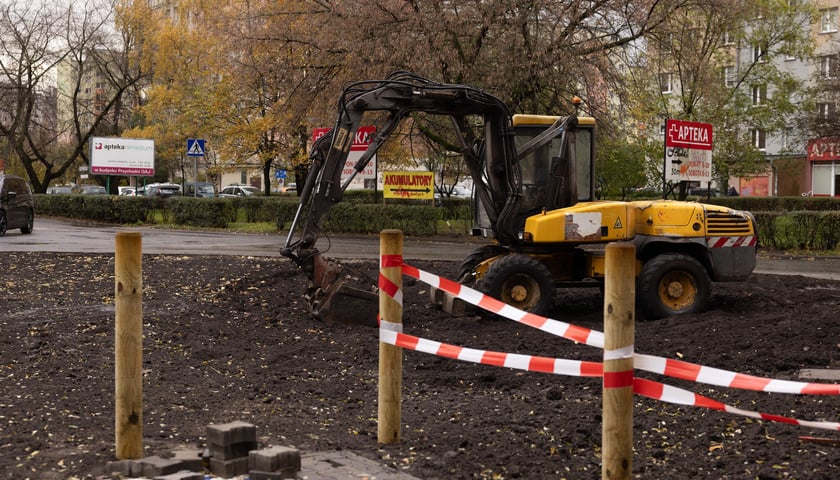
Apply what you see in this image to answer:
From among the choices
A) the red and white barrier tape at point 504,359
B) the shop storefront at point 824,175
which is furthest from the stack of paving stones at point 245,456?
the shop storefront at point 824,175

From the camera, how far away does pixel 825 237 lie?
2525 cm

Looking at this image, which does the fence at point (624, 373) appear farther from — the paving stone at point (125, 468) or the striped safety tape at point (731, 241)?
the striped safety tape at point (731, 241)

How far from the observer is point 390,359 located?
5977 mm

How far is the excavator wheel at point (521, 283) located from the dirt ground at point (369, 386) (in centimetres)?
54

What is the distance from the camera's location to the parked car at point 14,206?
27.4 metres

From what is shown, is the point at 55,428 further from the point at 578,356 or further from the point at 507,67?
the point at 507,67

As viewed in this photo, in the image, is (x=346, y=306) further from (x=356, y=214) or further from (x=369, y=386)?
(x=356, y=214)

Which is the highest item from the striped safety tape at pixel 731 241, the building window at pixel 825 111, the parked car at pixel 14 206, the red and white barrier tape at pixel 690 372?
the building window at pixel 825 111

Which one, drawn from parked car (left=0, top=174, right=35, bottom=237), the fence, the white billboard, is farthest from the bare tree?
the fence

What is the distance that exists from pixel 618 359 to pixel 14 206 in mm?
26596

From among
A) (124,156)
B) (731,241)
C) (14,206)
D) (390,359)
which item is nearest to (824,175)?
(124,156)

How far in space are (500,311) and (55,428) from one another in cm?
290

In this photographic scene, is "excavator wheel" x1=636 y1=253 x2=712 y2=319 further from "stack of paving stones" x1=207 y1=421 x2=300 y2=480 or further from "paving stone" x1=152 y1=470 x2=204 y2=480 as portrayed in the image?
"paving stone" x1=152 y1=470 x2=204 y2=480

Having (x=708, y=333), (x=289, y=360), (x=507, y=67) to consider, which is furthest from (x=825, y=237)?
(x=289, y=360)
